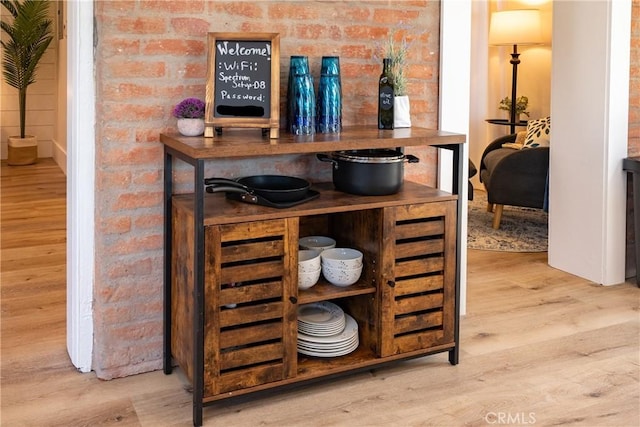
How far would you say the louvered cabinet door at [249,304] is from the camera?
221 cm

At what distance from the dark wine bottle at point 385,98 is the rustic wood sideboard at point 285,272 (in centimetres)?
9

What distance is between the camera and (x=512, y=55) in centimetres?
620

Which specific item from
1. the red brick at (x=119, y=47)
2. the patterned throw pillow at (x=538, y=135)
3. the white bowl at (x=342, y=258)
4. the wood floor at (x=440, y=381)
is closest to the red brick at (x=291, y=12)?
the red brick at (x=119, y=47)

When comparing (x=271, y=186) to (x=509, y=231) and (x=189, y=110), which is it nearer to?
(x=189, y=110)

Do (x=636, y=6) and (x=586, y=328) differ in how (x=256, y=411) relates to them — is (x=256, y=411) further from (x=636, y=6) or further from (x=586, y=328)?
(x=636, y=6)

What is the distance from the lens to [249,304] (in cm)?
229

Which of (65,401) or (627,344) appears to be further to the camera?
(627,344)

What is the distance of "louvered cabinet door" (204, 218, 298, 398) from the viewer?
221 cm

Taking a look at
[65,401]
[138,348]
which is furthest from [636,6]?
[65,401]

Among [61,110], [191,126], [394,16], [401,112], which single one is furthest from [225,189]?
[61,110]

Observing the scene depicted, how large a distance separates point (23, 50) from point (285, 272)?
6.13 m

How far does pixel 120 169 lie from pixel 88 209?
0.18 meters

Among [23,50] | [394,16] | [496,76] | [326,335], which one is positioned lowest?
[326,335]

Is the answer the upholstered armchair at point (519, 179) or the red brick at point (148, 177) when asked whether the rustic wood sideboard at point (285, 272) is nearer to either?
the red brick at point (148, 177)
